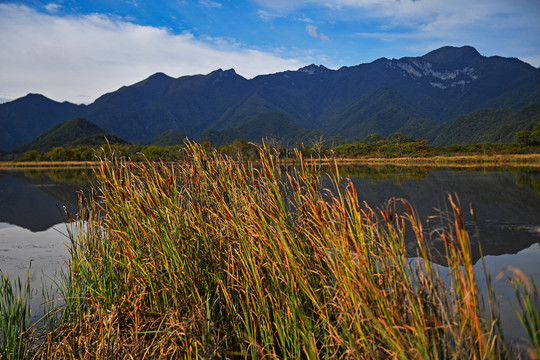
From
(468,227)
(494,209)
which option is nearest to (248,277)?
(468,227)

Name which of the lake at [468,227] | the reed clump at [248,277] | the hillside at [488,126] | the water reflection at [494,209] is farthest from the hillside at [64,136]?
the reed clump at [248,277]

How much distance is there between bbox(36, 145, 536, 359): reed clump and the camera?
A: 246cm

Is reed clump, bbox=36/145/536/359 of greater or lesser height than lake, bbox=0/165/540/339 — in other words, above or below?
above

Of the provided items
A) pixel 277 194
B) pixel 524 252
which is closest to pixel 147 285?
pixel 277 194

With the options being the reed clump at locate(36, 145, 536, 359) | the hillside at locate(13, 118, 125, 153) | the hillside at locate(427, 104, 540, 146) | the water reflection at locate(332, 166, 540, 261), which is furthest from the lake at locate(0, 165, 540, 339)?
A: the hillside at locate(13, 118, 125, 153)

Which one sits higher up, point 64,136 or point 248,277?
point 64,136

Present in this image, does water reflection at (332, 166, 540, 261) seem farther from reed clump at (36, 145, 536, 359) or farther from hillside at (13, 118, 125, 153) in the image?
hillside at (13, 118, 125, 153)

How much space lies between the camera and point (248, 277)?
3.20 meters

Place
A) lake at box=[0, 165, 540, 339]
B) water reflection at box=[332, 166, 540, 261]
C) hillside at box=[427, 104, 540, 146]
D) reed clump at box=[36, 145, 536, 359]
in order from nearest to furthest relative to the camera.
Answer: reed clump at box=[36, 145, 536, 359] → lake at box=[0, 165, 540, 339] → water reflection at box=[332, 166, 540, 261] → hillside at box=[427, 104, 540, 146]

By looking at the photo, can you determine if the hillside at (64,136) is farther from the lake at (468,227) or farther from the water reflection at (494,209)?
the water reflection at (494,209)

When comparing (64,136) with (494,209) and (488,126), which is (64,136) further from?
(488,126)

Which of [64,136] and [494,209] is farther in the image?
[64,136]

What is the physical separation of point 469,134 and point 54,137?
673 feet

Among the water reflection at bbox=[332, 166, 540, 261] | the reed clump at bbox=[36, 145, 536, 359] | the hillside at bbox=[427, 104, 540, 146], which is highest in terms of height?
the hillside at bbox=[427, 104, 540, 146]
